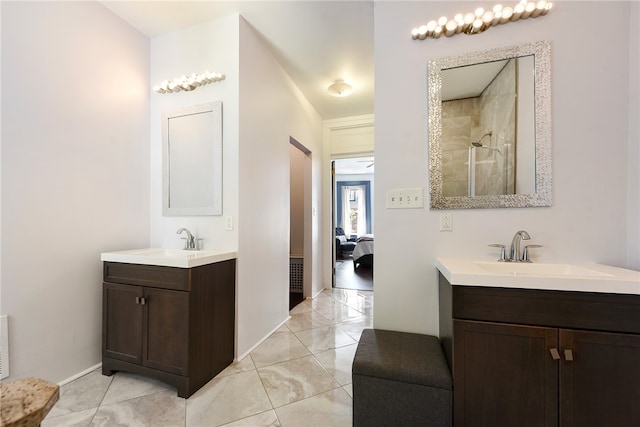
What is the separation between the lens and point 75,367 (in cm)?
176

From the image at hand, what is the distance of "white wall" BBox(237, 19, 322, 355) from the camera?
207 cm

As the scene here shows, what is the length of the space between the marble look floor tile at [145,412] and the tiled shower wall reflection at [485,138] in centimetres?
201

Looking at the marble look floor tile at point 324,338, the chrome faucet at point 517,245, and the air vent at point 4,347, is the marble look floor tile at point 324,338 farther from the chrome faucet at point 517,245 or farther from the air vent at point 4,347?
the air vent at point 4,347

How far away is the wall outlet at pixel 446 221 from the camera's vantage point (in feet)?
4.92

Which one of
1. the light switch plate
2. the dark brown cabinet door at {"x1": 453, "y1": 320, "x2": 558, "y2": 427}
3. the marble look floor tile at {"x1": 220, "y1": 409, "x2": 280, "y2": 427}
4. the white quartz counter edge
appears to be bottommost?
the marble look floor tile at {"x1": 220, "y1": 409, "x2": 280, "y2": 427}

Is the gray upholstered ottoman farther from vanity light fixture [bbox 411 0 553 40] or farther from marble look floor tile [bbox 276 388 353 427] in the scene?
vanity light fixture [bbox 411 0 553 40]

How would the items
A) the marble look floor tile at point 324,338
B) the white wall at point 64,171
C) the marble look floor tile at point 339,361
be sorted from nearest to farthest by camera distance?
the white wall at point 64,171 → the marble look floor tile at point 339,361 → the marble look floor tile at point 324,338

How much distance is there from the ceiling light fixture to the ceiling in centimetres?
9

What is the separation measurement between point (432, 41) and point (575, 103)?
0.85 m

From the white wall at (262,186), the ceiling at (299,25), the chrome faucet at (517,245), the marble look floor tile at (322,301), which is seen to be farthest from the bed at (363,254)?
the chrome faucet at (517,245)

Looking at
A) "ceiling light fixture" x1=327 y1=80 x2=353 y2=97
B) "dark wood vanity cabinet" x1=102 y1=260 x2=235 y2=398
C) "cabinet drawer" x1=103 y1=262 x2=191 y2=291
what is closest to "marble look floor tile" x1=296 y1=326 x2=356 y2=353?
"dark wood vanity cabinet" x1=102 y1=260 x2=235 y2=398

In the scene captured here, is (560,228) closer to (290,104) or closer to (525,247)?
(525,247)

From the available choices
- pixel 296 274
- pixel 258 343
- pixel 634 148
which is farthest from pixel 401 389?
pixel 296 274

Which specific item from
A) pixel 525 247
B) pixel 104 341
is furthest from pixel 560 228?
pixel 104 341
